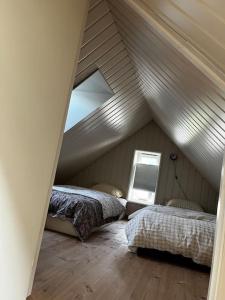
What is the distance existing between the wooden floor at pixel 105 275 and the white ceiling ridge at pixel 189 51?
5.73 ft

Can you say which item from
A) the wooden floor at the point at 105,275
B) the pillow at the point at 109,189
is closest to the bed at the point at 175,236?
the wooden floor at the point at 105,275

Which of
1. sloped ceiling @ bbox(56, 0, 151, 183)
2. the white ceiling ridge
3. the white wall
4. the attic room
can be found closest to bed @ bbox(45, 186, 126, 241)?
the attic room

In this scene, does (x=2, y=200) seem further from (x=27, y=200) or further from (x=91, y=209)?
(x=91, y=209)

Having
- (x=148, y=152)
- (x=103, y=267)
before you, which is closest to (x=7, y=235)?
(x=103, y=267)

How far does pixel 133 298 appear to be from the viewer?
2.18 m

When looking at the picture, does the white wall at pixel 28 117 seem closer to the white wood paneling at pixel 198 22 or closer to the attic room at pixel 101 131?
the attic room at pixel 101 131

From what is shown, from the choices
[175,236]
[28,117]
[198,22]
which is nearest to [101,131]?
[175,236]

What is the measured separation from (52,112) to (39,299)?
1.34m

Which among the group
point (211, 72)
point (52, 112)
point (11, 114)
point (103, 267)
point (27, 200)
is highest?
point (211, 72)

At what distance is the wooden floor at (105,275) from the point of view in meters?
2.19

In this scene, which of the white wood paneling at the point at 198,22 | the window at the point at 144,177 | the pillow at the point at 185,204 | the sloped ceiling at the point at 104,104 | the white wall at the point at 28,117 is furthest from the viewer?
the window at the point at 144,177

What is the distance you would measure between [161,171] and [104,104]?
3062mm

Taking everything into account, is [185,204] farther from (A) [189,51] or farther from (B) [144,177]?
(A) [189,51]

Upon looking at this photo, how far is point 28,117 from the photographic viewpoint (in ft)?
4.98
